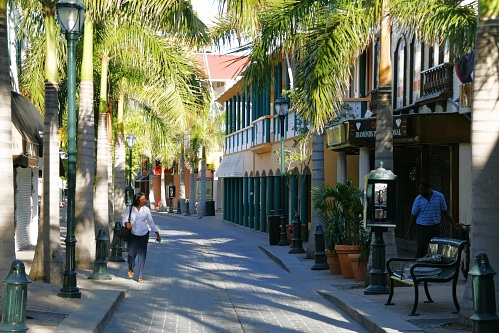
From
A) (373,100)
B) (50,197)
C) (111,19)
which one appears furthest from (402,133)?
(50,197)

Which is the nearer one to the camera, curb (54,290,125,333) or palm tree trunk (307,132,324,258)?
curb (54,290,125,333)

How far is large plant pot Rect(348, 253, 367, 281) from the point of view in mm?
18875

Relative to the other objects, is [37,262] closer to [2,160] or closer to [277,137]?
[2,160]

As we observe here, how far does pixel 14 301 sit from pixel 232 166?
44.5 meters

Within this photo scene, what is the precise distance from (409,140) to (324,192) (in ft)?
12.0

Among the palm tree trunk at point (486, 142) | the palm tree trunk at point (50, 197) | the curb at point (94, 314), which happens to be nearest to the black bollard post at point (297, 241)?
the palm tree trunk at point (50, 197)

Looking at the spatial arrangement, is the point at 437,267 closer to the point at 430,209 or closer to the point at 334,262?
the point at 430,209

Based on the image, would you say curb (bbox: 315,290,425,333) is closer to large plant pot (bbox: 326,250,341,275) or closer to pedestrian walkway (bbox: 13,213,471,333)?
pedestrian walkway (bbox: 13,213,471,333)

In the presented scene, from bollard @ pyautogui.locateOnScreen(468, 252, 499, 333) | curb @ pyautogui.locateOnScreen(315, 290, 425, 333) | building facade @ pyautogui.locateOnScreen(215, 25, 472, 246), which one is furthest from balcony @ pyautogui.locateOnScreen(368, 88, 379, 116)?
bollard @ pyautogui.locateOnScreen(468, 252, 499, 333)

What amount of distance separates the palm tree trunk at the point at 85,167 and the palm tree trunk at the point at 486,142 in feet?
35.9

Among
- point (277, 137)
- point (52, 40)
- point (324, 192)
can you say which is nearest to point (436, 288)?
point (324, 192)

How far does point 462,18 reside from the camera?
18.6 meters

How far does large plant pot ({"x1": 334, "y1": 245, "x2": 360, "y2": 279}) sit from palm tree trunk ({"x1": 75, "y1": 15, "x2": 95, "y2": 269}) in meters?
5.33

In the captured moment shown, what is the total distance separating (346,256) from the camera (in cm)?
1955
